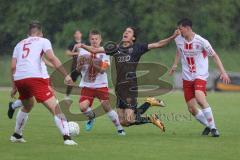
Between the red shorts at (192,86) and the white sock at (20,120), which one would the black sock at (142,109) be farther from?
the white sock at (20,120)

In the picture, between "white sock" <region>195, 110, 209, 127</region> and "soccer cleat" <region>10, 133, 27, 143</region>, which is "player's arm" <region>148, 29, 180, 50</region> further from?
"soccer cleat" <region>10, 133, 27, 143</region>

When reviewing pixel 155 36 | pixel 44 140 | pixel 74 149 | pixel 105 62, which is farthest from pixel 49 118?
pixel 155 36

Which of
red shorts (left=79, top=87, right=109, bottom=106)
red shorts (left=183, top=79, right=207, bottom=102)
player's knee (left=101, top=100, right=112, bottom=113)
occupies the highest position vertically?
red shorts (left=183, top=79, right=207, bottom=102)

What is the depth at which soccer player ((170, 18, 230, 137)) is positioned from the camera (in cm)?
1398

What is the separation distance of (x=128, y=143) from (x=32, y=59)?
85.3 inches

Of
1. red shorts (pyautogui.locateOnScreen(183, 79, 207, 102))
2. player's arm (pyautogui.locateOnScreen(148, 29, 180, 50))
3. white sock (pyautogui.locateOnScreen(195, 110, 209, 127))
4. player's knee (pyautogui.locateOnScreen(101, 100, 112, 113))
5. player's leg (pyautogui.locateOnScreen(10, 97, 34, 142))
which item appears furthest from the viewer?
player's knee (pyautogui.locateOnScreen(101, 100, 112, 113))

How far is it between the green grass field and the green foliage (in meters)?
30.6

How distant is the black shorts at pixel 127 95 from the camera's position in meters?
14.4

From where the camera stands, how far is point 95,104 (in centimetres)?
2344

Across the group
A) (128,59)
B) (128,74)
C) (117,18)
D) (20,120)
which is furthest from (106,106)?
(117,18)

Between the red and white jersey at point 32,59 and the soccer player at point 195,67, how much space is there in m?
3.14

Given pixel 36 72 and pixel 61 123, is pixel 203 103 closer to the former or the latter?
pixel 61 123

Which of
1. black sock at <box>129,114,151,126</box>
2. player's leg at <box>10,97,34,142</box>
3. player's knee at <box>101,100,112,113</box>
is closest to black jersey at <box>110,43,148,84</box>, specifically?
player's knee at <box>101,100,112,113</box>

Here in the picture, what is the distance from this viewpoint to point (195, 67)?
1416 centimetres
